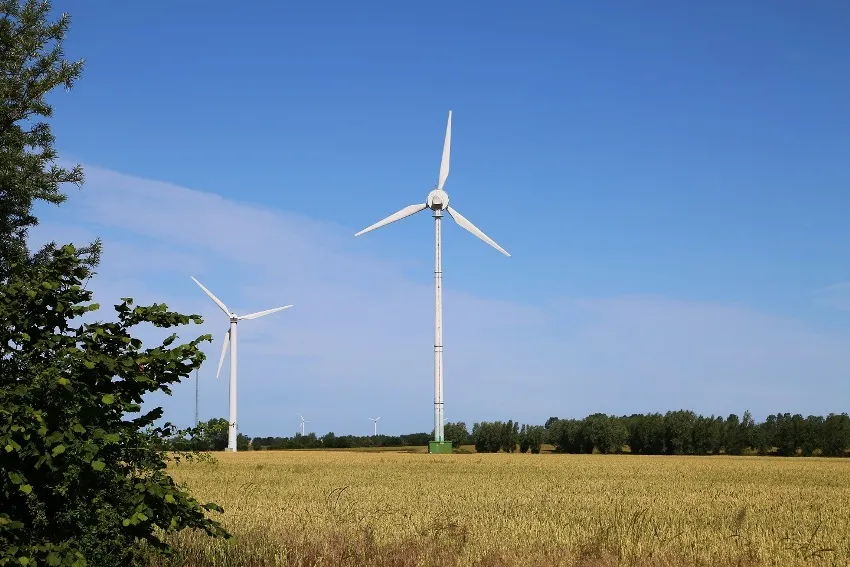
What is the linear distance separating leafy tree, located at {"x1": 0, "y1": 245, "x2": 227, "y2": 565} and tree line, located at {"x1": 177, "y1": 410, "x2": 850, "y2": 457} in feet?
411

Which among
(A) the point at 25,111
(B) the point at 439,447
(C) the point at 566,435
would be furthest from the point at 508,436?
(A) the point at 25,111

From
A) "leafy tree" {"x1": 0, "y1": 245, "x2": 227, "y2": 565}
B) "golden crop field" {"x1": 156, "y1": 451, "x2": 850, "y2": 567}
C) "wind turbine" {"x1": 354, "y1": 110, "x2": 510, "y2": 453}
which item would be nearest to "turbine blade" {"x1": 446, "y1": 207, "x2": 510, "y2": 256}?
"wind turbine" {"x1": 354, "y1": 110, "x2": 510, "y2": 453}

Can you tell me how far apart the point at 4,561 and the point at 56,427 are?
1246 millimetres

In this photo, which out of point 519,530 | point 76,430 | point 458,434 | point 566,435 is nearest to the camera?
point 76,430

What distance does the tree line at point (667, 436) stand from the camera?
124 m

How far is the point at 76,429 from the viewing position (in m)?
7.72

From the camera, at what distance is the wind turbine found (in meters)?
73.8

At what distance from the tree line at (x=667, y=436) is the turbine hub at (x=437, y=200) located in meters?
65.3

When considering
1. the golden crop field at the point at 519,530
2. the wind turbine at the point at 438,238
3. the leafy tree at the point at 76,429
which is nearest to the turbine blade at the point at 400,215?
the wind turbine at the point at 438,238

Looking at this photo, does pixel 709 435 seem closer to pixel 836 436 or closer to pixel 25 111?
pixel 836 436

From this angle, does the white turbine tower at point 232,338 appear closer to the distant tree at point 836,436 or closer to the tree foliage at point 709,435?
the tree foliage at point 709,435

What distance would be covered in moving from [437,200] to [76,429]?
71055 millimetres

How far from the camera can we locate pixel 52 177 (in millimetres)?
18797

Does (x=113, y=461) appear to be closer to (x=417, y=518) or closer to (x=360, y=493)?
(x=417, y=518)
